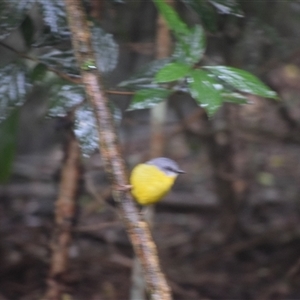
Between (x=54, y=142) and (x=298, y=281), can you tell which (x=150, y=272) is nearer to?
(x=298, y=281)

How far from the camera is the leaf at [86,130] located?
1.09 meters

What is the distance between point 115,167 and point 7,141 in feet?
2.18

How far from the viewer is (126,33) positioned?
2305 millimetres

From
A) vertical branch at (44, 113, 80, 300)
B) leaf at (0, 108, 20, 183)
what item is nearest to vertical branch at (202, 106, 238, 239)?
vertical branch at (44, 113, 80, 300)

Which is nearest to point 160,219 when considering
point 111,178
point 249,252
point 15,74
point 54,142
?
point 249,252

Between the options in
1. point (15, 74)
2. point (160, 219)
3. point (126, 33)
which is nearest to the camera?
point (15, 74)

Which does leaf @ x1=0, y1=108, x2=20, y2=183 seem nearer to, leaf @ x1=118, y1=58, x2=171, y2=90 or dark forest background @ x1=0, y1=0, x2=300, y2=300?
dark forest background @ x1=0, y1=0, x2=300, y2=300

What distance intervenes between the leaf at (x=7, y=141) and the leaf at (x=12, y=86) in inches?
4.3

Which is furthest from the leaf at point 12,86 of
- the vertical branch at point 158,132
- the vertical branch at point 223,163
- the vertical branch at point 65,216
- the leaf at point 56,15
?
the vertical branch at point 223,163

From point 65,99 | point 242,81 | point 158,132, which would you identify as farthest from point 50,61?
point 158,132

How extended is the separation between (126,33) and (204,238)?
1156 millimetres

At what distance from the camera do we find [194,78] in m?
1.01

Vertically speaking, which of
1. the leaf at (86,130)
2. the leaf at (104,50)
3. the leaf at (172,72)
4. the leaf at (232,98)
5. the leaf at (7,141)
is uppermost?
the leaf at (172,72)

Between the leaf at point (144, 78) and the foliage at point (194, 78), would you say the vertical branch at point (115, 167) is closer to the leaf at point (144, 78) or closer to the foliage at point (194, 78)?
the foliage at point (194, 78)
